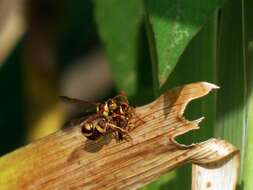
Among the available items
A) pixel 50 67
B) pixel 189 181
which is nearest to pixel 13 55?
pixel 50 67

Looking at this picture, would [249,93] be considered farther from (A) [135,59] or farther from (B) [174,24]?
(A) [135,59]

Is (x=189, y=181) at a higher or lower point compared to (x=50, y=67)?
higher

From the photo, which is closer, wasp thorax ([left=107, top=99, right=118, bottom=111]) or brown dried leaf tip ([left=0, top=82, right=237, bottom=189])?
brown dried leaf tip ([left=0, top=82, right=237, bottom=189])

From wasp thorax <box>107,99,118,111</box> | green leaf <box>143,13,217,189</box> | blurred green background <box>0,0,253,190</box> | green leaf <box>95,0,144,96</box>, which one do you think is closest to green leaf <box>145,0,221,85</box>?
blurred green background <box>0,0,253,190</box>

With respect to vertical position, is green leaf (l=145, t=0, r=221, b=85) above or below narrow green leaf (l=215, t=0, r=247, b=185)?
above

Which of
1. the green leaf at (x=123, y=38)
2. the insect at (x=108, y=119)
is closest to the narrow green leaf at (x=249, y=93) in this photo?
the insect at (x=108, y=119)

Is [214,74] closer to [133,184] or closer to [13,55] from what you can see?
[133,184]

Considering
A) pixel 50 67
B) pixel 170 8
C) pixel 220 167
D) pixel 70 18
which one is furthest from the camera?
pixel 70 18

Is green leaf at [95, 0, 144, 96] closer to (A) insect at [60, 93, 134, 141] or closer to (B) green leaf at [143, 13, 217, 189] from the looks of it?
(A) insect at [60, 93, 134, 141]
